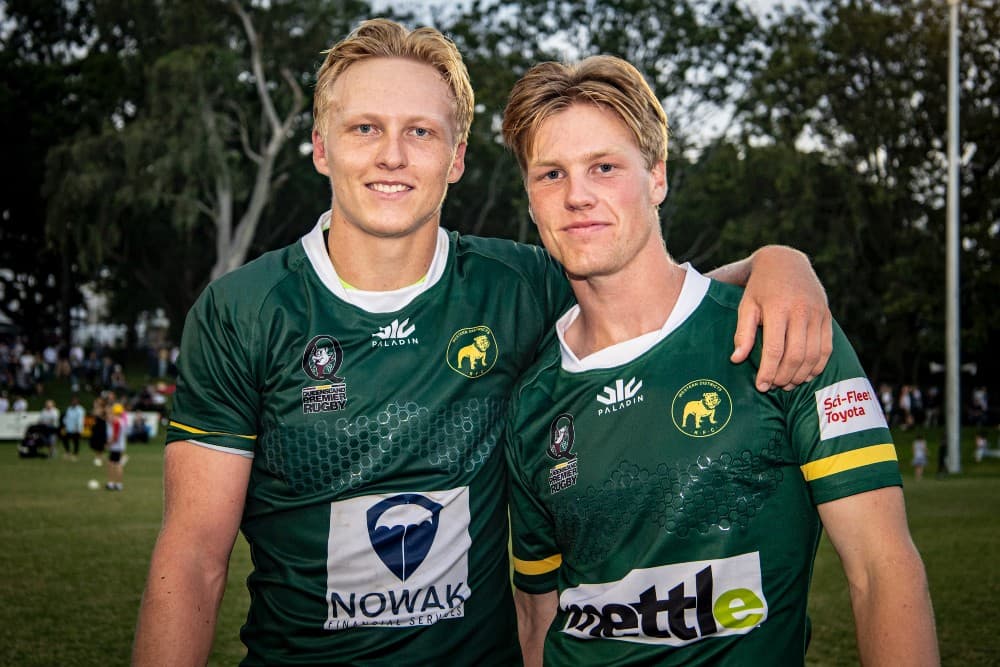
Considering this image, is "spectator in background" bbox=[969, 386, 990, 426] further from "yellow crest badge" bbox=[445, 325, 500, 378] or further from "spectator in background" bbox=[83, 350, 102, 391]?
"yellow crest badge" bbox=[445, 325, 500, 378]

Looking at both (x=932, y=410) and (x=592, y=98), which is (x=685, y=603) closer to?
(x=592, y=98)

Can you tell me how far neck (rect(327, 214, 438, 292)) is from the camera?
370 cm

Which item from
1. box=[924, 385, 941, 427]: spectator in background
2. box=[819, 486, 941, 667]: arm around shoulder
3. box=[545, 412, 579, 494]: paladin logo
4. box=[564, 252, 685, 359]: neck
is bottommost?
box=[924, 385, 941, 427]: spectator in background

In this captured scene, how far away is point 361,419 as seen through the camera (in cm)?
348

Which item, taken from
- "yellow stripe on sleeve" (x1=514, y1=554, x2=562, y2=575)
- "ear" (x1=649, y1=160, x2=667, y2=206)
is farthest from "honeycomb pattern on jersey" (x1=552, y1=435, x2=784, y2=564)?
"ear" (x1=649, y1=160, x2=667, y2=206)

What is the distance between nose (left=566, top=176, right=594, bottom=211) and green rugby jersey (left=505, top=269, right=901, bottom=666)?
45 cm

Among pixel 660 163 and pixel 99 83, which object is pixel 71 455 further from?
pixel 660 163

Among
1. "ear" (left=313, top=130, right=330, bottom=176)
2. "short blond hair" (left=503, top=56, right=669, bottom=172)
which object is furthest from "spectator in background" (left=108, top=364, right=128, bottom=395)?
"short blond hair" (left=503, top=56, right=669, bottom=172)

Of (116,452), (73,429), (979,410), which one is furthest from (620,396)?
(979,410)

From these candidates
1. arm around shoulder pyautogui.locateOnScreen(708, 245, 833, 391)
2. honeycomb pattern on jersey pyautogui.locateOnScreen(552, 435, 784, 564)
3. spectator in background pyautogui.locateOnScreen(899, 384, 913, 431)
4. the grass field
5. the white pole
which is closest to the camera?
arm around shoulder pyautogui.locateOnScreen(708, 245, 833, 391)

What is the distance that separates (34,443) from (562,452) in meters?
27.0

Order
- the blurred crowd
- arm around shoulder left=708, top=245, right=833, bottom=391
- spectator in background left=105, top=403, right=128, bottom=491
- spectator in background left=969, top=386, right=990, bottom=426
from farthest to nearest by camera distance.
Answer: the blurred crowd < spectator in background left=969, top=386, right=990, bottom=426 < spectator in background left=105, top=403, right=128, bottom=491 < arm around shoulder left=708, top=245, right=833, bottom=391

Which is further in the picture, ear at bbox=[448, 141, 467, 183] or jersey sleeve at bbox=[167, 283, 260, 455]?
ear at bbox=[448, 141, 467, 183]

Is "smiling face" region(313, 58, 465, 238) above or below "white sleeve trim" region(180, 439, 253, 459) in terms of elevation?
above
